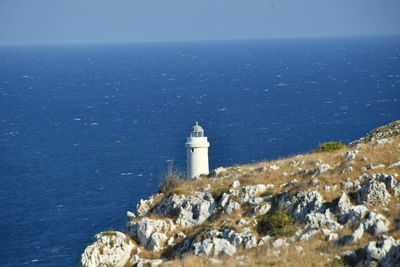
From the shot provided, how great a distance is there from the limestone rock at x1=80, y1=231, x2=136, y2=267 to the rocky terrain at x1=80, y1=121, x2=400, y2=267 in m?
0.04

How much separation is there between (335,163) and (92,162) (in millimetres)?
71984

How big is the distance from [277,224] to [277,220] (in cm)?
17

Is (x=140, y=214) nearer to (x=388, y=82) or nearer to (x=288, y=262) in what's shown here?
(x=288, y=262)

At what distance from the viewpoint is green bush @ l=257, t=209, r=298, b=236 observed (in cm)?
2914

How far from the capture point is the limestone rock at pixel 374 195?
29.2m

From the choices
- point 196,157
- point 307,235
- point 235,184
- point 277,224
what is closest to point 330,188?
point 277,224

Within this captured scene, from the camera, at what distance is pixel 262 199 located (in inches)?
1261

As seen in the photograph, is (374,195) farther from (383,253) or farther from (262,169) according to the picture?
(262,169)

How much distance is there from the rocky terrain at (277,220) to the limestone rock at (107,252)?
4cm

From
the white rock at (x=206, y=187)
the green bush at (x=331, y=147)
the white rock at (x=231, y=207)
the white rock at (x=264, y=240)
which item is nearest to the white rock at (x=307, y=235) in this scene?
the white rock at (x=264, y=240)

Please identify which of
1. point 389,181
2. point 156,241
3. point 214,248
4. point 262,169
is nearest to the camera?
point 214,248

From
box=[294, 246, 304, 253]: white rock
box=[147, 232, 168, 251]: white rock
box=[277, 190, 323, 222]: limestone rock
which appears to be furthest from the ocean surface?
box=[294, 246, 304, 253]: white rock

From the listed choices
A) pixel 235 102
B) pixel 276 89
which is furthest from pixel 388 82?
pixel 235 102

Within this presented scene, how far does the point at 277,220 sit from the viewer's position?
2961 centimetres
